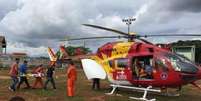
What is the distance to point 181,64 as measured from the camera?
1783 cm

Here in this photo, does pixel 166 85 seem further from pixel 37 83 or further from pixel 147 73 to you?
pixel 37 83

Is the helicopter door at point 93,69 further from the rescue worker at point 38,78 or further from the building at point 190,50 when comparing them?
the building at point 190,50

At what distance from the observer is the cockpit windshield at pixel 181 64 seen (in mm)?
17623

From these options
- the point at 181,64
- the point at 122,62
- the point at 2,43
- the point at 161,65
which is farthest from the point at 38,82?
the point at 2,43

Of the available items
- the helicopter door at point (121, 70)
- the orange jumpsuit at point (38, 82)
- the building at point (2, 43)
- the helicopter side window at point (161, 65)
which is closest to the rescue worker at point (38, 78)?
the orange jumpsuit at point (38, 82)

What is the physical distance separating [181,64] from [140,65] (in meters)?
2.36

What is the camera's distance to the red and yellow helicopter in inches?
700

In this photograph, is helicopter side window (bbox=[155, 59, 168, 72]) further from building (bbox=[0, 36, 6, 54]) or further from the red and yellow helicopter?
building (bbox=[0, 36, 6, 54])

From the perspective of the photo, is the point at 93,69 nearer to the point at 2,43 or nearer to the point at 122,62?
the point at 122,62

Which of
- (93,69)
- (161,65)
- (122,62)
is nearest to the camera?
(161,65)

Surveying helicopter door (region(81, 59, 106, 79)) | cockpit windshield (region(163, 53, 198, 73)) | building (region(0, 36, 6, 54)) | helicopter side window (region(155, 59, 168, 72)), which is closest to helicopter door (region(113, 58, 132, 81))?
helicopter door (region(81, 59, 106, 79))

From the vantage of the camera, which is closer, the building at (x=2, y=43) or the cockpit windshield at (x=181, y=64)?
the cockpit windshield at (x=181, y=64)

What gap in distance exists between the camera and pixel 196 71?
57.8 ft

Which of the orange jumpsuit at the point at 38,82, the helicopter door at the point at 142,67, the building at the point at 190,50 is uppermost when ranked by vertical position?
the building at the point at 190,50
